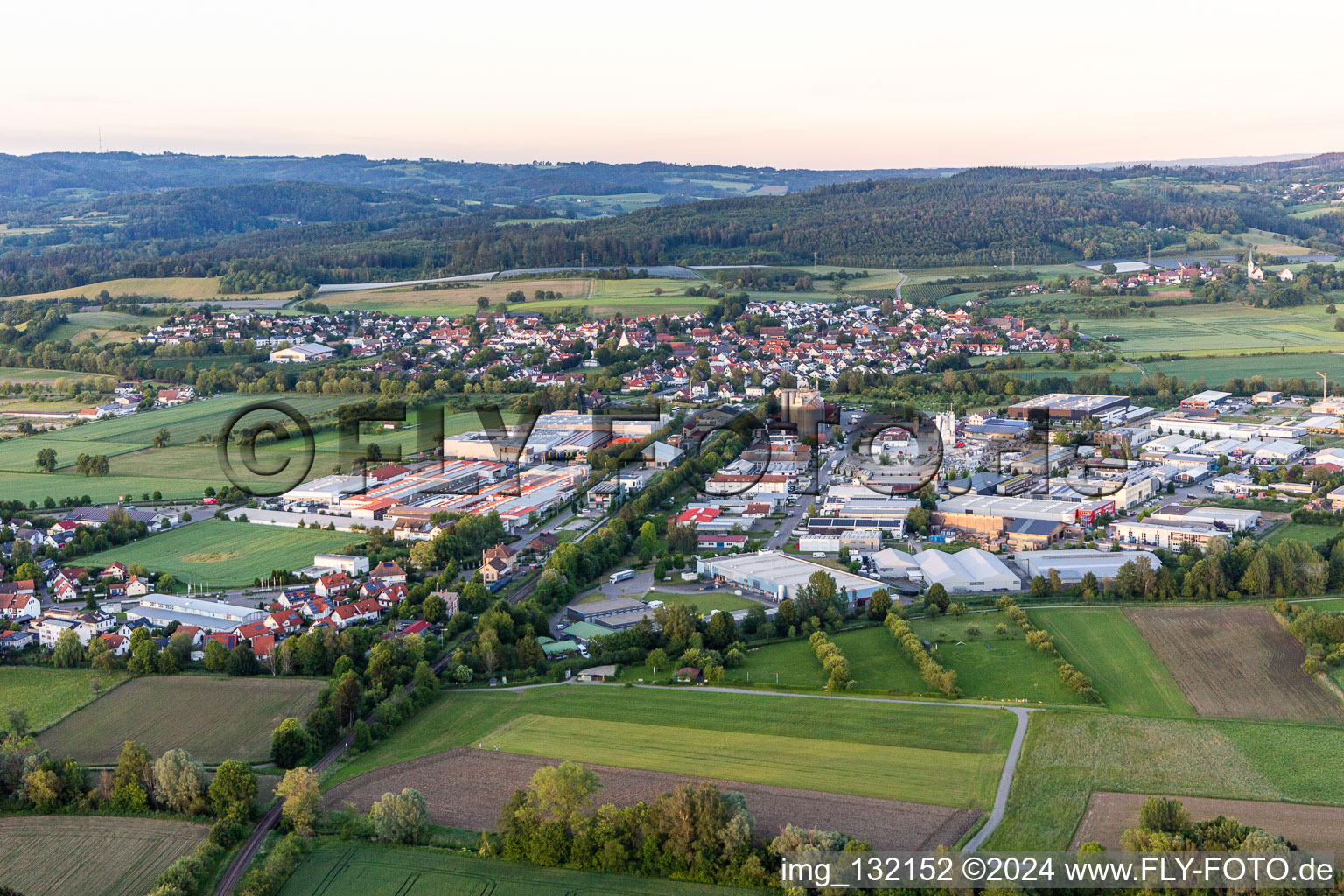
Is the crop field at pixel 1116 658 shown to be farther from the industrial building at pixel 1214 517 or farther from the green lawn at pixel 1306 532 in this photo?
the green lawn at pixel 1306 532

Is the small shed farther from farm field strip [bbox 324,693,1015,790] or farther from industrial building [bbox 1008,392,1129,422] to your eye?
industrial building [bbox 1008,392,1129,422]

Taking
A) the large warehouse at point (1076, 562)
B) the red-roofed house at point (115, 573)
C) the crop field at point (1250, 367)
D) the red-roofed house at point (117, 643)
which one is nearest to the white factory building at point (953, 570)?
the large warehouse at point (1076, 562)

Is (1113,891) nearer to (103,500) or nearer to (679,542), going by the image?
(679,542)

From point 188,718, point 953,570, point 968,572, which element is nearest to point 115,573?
point 188,718

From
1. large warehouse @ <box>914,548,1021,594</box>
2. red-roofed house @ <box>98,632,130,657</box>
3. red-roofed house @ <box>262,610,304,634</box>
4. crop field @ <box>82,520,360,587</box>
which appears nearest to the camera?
red-roofed house @ <box>98,632,130,657</box>

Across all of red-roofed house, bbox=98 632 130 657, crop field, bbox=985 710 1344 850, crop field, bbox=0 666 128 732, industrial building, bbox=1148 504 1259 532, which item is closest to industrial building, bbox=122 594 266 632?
red-roofed house, bbox=98 632 130 657

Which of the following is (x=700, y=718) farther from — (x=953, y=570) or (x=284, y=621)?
(x=953, y=570)

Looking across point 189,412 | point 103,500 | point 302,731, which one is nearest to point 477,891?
point 302,731
